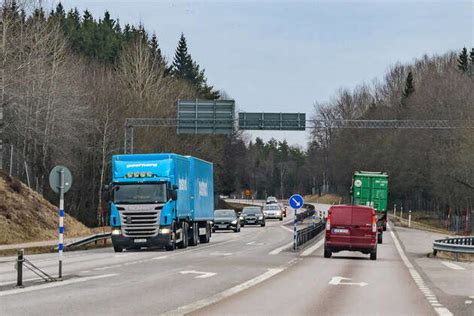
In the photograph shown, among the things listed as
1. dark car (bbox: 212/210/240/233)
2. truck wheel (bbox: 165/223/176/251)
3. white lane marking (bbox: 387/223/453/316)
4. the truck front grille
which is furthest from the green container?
the truck front grille

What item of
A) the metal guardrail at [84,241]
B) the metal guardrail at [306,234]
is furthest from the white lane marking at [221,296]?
the metal guardrail at [84,241]

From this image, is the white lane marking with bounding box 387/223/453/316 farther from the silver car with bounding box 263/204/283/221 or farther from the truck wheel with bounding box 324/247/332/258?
the silver car with bounding box 263/204/283/221

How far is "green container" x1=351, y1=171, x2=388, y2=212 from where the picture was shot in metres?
56.8

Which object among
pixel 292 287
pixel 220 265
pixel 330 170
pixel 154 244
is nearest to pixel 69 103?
pixel 154 244

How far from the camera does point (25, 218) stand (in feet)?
159

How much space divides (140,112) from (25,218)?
121ft

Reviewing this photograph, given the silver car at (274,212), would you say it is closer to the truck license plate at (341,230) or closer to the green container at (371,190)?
the green container at (371,190)

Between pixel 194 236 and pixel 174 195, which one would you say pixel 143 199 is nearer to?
pixel 174 195

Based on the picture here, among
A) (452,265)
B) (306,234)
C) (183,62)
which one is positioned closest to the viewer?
(452,265)

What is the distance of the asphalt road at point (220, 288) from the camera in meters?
14.9

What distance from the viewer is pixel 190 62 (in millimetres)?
140750

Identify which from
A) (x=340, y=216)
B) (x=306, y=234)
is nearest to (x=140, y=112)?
(x=306, y=234)

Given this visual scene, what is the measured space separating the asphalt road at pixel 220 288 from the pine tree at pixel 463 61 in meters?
107

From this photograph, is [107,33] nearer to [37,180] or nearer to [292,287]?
[37,180]
